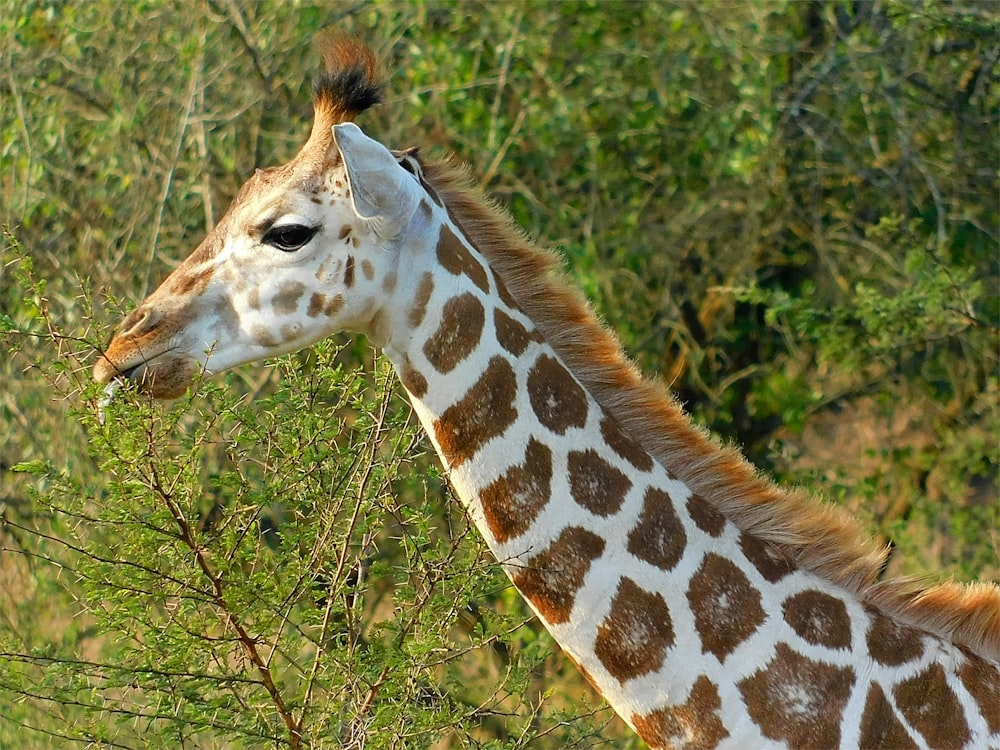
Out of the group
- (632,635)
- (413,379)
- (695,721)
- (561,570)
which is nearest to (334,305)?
(413,379)

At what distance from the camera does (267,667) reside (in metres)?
3.01

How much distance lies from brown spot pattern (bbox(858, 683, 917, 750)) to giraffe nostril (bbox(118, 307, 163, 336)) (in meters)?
1.88

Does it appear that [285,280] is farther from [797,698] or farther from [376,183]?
[797,698]

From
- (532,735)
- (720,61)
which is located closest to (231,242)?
(532,735)

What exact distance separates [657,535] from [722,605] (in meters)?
0.22

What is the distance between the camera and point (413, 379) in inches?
119

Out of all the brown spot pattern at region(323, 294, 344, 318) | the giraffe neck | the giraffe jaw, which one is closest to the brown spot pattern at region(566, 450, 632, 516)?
the giraffe neck

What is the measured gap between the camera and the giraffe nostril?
9.76 feet

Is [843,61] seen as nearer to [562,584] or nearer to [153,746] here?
[562,584]

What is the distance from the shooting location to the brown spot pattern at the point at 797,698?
2.95m

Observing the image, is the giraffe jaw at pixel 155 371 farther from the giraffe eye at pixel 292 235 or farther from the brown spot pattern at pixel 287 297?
the giraffe eye at pixel 292 235

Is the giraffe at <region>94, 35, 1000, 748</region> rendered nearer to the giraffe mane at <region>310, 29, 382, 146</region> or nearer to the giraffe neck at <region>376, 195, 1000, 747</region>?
the giraffe neck at <region>376, 195, 1000, 747</region>

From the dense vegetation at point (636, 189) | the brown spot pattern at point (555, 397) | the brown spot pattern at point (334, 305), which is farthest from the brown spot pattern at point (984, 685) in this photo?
the dense vegetation at point (636, 189)

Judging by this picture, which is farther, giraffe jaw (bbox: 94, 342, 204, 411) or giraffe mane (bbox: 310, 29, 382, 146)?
giraffe mane (bbox: 310, 29, 382, 146)
